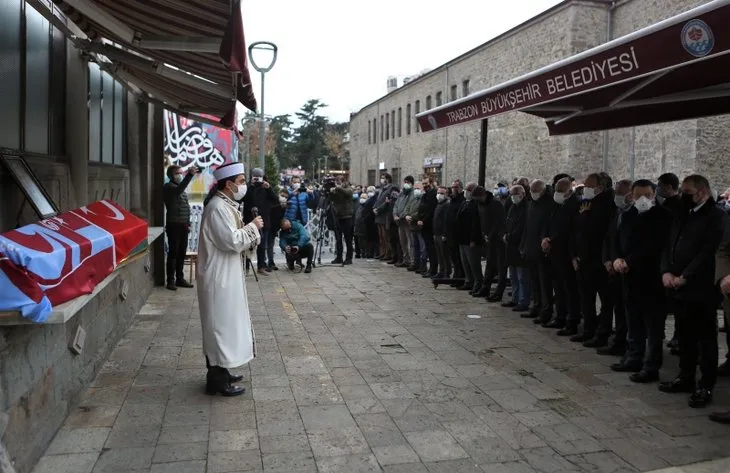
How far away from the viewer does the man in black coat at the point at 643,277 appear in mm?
5695

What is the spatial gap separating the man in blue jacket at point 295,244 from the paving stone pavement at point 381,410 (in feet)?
15.9

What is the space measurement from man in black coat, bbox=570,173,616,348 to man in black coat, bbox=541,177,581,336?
16.5 inches

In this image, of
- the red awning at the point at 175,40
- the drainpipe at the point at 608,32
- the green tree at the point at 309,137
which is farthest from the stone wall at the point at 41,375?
the green tree at the point at 309,137

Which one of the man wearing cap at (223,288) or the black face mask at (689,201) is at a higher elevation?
the black face mask at (689,201)

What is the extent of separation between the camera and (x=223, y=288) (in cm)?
505

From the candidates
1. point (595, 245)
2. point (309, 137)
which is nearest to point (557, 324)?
point (595, 245)

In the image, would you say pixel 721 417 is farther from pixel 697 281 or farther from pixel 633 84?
pixel 633 84

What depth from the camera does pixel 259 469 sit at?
380cm

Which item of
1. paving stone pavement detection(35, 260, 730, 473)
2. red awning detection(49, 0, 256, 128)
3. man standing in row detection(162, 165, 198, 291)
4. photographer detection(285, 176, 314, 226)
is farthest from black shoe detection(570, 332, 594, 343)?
photographer detection(285, 176, 314, 226)

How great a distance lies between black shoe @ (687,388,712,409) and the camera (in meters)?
5.00

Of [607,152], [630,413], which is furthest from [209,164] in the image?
[607,152]

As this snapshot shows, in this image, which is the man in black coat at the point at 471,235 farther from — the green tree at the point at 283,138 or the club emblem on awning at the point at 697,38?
the green tree at the point at 283,138

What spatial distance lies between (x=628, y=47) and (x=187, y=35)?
353 cm

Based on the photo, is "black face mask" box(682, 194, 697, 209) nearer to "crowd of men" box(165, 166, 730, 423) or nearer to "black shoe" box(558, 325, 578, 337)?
"crowd of men" box(165, 166, 730, 423)
